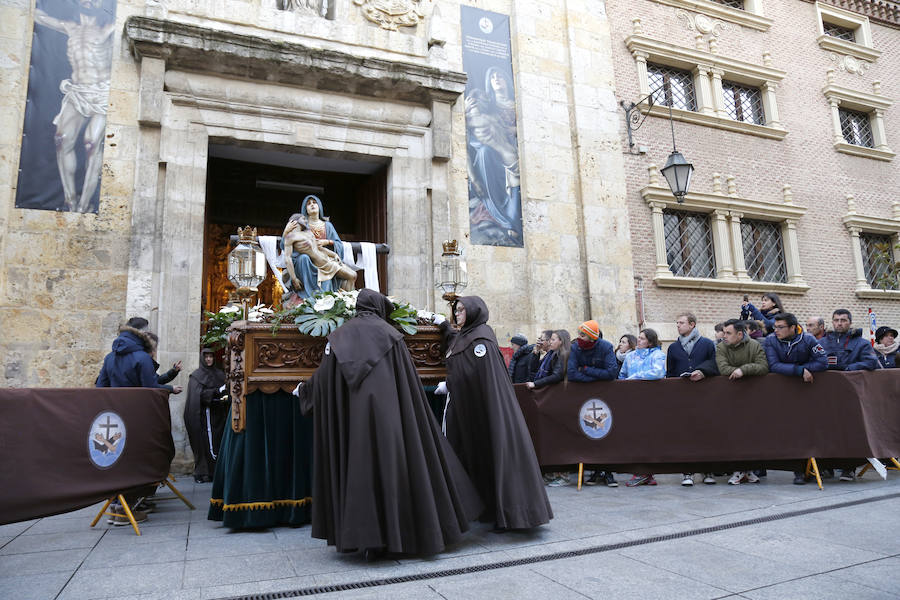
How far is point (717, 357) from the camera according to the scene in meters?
7.31

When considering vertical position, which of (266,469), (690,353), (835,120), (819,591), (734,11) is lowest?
(819,591)

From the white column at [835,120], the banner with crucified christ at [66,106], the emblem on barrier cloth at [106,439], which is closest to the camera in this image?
the emblem on barrier cloth at [106,439]

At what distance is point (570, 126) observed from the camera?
12242mm

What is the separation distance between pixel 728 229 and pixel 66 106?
42.1 ft

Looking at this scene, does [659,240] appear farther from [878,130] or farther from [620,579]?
[620,579]

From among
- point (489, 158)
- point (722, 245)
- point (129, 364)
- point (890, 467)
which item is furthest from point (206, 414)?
point (722, 245)

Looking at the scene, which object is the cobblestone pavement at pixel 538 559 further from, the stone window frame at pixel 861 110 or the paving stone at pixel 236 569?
the stone window frame at pixel 861 110

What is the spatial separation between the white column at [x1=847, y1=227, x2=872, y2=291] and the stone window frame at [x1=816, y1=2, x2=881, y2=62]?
16.6 ft

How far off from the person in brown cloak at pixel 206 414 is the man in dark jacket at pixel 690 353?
588cm

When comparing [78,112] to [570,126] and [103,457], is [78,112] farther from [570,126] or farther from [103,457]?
[570,126]

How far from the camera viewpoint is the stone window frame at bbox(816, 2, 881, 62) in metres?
16.1

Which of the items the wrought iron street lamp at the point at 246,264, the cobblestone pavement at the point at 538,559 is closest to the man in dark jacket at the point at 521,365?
the cobblestone pavement at the point at 538,559

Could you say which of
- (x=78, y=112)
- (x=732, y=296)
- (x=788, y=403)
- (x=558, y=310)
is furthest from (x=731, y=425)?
(x=78, y=112)

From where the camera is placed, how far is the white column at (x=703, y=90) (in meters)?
14.1
